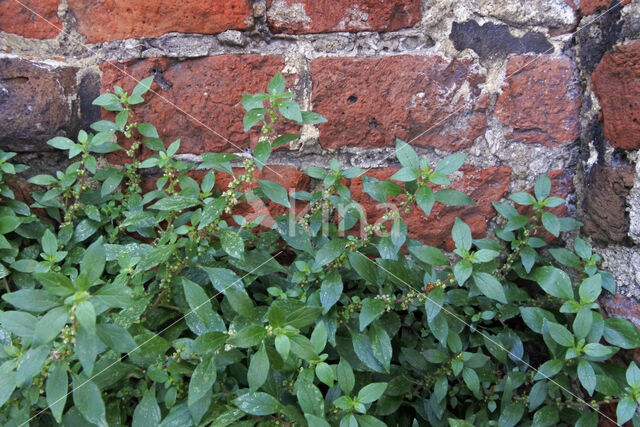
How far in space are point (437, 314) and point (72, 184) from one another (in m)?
0.83

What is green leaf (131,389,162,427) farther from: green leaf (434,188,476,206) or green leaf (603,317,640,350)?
green leaf (603,317,640,350)

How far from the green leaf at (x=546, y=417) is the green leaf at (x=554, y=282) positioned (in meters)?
0.20

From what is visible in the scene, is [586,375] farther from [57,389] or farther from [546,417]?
[57,389]

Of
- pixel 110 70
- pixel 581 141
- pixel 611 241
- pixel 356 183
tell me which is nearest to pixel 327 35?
pixel 356 183

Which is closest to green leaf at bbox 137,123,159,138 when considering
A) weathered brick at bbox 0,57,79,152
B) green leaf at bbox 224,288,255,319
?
weathered brick at bbox 0,57,79,152

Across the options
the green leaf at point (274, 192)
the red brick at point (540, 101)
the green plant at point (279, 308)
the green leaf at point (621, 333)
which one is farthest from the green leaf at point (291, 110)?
the green leaf at point (621, 333)

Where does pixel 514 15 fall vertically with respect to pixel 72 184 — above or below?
above

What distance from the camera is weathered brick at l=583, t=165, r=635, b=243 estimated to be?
0.97 metres

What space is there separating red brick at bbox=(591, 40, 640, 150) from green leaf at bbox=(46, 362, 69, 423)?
1054mm

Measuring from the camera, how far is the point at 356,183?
1110 mm

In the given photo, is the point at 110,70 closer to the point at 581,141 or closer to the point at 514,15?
the point at 514,15

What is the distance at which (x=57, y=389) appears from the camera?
73cm

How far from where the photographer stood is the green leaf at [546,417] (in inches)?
35.5

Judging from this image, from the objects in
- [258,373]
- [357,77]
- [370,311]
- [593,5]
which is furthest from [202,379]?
[593,5]
